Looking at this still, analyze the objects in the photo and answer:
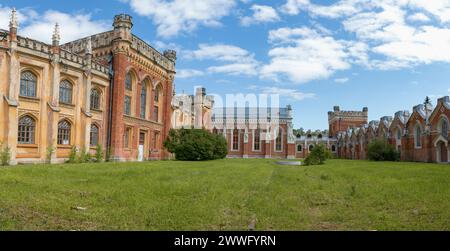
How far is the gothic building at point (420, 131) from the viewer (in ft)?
117

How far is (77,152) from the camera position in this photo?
27.1 meters

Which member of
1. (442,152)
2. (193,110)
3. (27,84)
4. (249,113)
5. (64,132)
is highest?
(249,113)

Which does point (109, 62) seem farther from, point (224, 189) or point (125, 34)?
point (224, 189)

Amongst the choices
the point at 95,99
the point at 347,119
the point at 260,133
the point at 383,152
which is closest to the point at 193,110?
the point at 260,133

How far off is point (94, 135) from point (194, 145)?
33.1 feet

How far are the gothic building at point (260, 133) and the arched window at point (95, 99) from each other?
37.3 metres

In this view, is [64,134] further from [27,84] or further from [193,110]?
[193,110]

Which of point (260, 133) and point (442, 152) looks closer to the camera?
point (442, 152)

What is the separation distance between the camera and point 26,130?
2338 cm

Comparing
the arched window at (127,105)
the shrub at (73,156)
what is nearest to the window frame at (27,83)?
the shrub at (73,156)

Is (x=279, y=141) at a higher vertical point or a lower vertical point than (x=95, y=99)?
lower

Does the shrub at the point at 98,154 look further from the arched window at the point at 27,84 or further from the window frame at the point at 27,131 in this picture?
the arched window at the point at 27,84

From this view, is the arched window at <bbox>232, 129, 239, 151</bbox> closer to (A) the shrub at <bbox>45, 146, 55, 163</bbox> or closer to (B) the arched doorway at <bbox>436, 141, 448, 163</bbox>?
(B) the arched doorway at <bbox>436, 141, 448, 163</bbox>

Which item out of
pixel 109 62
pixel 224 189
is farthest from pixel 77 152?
pixel 224 189
